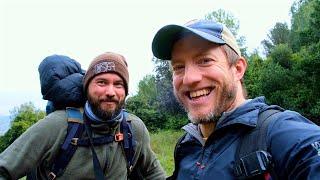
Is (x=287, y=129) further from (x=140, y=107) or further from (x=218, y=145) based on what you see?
(x=140, y=107)

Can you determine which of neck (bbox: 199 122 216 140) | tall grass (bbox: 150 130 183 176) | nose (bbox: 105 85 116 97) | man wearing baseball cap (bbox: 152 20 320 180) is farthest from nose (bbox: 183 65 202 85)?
tall grass (bbox: 150 130 183 176)

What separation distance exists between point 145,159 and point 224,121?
2246 millimetres

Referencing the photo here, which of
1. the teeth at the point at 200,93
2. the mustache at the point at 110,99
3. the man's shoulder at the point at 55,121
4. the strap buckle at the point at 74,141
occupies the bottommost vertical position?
the strap buckle at the point at 74,141

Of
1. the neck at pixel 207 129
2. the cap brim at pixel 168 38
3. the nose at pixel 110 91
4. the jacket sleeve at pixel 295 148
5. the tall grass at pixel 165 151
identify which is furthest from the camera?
the tall grass at pixel 165 151

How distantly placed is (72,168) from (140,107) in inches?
1406

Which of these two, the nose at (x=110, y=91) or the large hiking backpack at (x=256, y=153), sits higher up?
the large hiking backpack at (x=256, y=153)

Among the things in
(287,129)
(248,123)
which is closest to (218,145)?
(248,123)

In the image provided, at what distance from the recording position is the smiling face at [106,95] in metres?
3.73

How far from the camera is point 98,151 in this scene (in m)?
3.68

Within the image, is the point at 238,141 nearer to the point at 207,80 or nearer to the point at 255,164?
the point at 255,164

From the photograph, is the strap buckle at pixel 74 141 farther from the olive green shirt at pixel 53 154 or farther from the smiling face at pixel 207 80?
the smiling face at pixel 207 80

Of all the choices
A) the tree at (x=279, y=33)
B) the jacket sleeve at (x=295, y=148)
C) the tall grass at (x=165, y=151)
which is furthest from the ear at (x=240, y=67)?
the tree at (x=279, y=33)

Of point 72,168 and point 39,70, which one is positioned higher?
point 39,70

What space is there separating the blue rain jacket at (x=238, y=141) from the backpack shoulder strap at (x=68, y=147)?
1.48 meters
